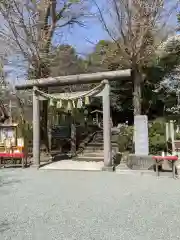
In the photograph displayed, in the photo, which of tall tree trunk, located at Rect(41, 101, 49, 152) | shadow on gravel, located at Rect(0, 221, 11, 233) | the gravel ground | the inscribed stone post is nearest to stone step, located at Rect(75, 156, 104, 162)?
tall tree trunk, located at Rect(41, 101, 49, 152)

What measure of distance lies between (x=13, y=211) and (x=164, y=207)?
8.54 ft

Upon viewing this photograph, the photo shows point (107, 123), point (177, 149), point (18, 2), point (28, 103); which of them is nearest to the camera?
point (107, 123)

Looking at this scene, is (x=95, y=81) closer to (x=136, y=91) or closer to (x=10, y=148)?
(x=136, y=91)

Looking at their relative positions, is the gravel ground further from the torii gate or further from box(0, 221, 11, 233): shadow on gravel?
the torii gate

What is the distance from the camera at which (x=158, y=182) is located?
296 inches

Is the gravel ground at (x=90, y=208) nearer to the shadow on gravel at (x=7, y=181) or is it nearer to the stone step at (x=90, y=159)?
the shadow on gravel at (x=7, y=181)

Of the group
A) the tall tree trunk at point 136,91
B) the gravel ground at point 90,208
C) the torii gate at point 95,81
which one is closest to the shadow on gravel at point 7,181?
the gravel ground at point 90,208

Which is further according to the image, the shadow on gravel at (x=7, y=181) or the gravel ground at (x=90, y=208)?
the shadow on gravel at (x=7, y=181)

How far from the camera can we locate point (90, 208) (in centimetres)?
512

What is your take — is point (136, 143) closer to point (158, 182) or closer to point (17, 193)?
point (158, 182)

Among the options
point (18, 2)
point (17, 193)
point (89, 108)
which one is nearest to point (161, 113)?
point (89, 108)

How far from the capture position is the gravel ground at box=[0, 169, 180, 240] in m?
3.88

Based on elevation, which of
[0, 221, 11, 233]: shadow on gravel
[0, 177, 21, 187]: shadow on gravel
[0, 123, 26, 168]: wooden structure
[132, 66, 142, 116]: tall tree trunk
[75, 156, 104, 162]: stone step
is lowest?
[0, 221, 11, 233]: shadow on gravel

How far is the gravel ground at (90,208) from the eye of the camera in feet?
12.7
